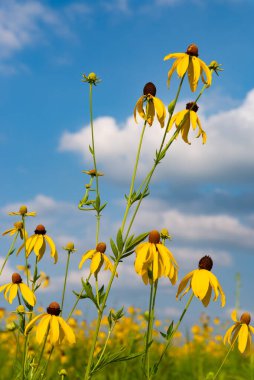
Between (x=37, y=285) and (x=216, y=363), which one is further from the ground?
(x=37, y=285)

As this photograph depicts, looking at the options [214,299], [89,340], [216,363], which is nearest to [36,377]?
[214,299]

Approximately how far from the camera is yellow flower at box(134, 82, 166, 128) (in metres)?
3.99

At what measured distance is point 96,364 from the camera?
363 centimetres

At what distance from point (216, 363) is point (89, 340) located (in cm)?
252

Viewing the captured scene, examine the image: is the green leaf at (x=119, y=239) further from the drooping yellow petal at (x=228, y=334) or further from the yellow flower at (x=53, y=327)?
the drooping yellow petal at (x=228, y=334)

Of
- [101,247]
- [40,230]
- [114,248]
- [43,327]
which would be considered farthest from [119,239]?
[40,230]

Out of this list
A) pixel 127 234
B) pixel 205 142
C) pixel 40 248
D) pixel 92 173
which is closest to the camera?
pixel 127 234

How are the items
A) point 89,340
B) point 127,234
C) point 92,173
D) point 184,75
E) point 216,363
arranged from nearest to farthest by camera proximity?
point 127,234 < point 184,75 < point 92,173 < point 216,363 < point 89,340

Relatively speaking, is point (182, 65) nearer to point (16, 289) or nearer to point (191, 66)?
point (191, 66)

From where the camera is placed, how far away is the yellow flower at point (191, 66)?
12.7 ft

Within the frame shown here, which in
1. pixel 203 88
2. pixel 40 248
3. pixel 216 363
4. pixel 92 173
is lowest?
pixel 216 363

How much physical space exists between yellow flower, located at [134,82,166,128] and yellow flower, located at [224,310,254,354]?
1.45 m

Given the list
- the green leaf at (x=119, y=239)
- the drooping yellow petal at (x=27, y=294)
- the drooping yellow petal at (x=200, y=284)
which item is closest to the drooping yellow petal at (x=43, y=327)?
the drooping yellow petal at (x=27, y=294)

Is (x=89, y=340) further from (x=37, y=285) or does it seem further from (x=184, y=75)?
(x=184, y=75)
